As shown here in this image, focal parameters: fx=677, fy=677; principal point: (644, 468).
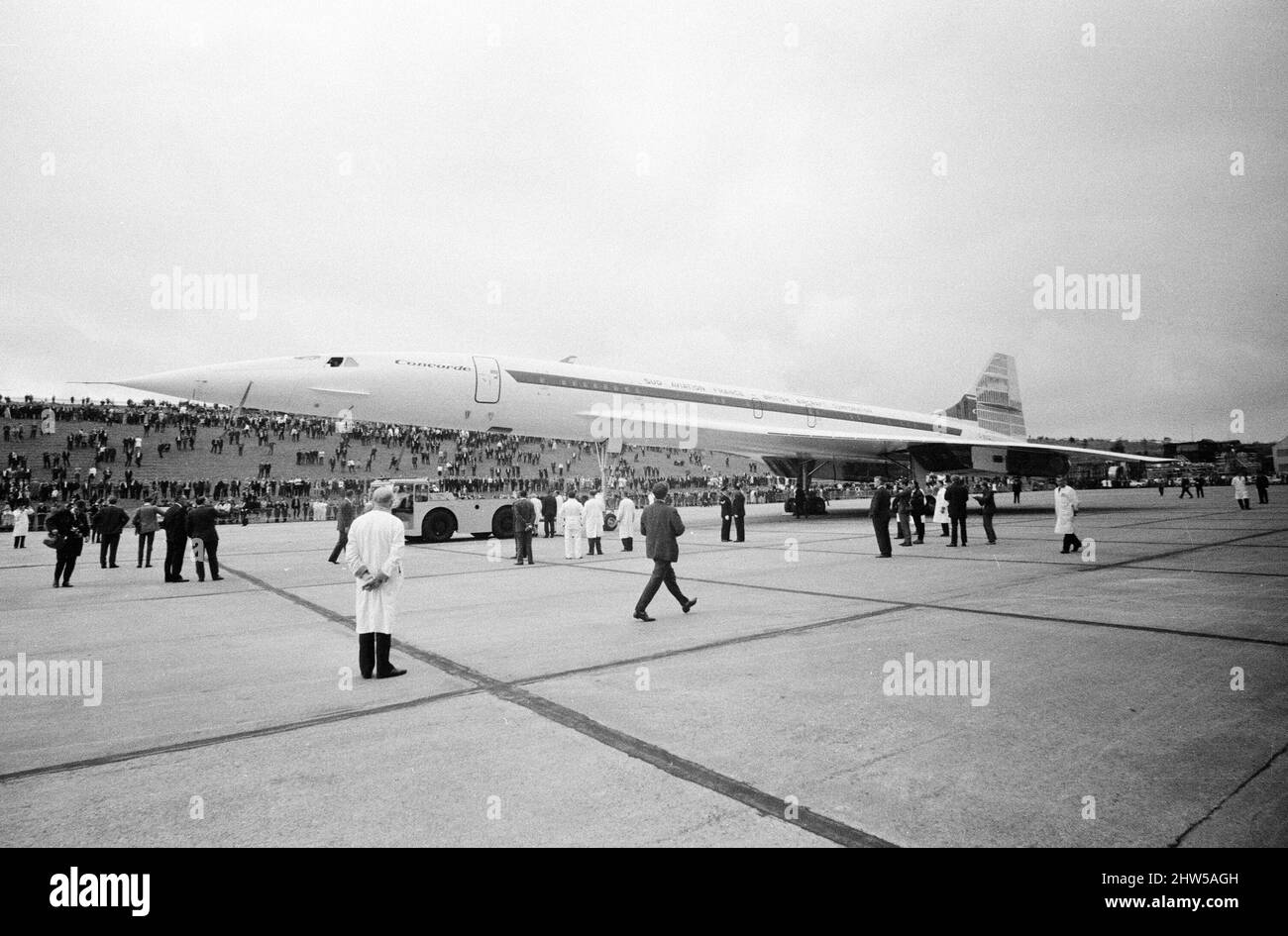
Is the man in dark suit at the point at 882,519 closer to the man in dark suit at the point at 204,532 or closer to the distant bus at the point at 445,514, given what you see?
the distant bus at the point at 445,514

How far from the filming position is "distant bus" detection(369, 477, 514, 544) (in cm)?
1758

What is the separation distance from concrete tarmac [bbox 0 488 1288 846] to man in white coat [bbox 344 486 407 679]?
0.91 ft

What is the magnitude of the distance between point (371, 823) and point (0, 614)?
895 centimetres

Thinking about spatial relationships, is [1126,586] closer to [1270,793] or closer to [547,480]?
[1270,793]

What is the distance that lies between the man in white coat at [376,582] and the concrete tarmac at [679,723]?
10.9 inches

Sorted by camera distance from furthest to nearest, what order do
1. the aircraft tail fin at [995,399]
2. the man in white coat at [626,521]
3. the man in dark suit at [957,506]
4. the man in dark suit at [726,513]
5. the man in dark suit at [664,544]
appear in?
the aircraft tail fin at [995,399] → the man in dark suit at [726,513] → the man in white coat at [626,521] → the man in dark suit at [957,506] → the man in dark suit at [664,544]

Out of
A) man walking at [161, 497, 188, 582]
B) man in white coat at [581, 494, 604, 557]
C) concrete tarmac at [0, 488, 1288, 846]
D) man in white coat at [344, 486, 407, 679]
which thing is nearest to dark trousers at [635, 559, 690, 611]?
concrete tarmac at [0, 488, 1288, 846]

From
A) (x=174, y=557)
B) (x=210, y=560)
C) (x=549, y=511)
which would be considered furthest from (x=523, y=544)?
(x=549, y=511)

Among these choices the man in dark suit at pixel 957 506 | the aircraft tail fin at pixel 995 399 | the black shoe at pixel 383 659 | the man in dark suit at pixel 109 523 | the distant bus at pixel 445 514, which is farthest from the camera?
the aircraft tail fin at pixel 995 399

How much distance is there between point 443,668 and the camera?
531 cm

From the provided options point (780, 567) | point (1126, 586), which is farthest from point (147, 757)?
point (1126, 586)

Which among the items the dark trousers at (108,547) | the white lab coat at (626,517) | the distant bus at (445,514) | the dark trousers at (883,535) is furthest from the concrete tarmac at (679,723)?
the distant bus at (445,514)

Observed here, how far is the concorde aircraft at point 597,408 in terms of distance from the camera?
13789 mm

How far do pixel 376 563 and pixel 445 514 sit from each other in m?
13.2
